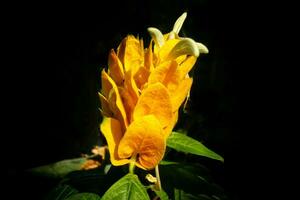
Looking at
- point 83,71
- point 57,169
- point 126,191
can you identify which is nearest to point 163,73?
point 126,191

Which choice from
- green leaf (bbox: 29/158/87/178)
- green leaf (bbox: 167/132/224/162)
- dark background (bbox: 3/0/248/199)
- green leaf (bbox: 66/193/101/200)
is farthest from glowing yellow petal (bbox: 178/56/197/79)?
dark background (bbox: 3/0/248/199)

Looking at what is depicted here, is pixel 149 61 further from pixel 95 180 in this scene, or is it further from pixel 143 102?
pixel 95 180

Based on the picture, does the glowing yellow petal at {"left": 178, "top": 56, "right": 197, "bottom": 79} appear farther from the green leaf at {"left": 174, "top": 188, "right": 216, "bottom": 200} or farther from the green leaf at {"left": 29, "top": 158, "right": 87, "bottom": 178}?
the green leaf at {"left": 29, "top": 158, "right": 87, "bottom": 178}

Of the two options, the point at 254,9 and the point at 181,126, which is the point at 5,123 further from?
the point at 254,9

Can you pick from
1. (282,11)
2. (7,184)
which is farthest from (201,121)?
(7,184)

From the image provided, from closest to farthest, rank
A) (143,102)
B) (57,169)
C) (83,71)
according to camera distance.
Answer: (143,102)
(57,169)
(83,71)

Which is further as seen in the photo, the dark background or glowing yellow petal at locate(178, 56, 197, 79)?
the dark background
